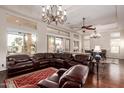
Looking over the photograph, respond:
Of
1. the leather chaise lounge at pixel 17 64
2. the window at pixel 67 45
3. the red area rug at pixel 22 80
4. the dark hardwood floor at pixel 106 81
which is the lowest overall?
the dark hardwood floor at pixel 106 81

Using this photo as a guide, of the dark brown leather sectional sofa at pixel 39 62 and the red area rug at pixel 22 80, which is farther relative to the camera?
the dark brown leather sectional sofa at pixel 39 62

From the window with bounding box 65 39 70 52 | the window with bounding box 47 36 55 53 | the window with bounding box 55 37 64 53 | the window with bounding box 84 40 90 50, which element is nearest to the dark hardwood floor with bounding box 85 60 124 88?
the window with bounding box 47 36 55 53

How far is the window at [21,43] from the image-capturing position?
559 cm

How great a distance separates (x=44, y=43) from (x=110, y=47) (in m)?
7.12

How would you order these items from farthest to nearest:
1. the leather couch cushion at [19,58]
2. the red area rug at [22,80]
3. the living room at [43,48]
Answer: the leather couch cushion at [19,58]
the living room at [43,48]
the red area rug at [22,80]

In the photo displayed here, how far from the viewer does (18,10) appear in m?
5.23

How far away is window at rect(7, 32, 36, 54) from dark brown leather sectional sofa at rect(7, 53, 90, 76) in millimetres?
790

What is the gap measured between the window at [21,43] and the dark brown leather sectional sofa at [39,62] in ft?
2.59

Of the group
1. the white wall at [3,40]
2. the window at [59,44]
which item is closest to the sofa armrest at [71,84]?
the white wall at [3,40]

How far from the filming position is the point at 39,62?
542cm

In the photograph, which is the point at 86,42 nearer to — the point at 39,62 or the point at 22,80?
the point at 39,62

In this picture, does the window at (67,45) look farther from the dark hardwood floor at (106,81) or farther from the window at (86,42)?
the dark hardwood floor at (106,81)
